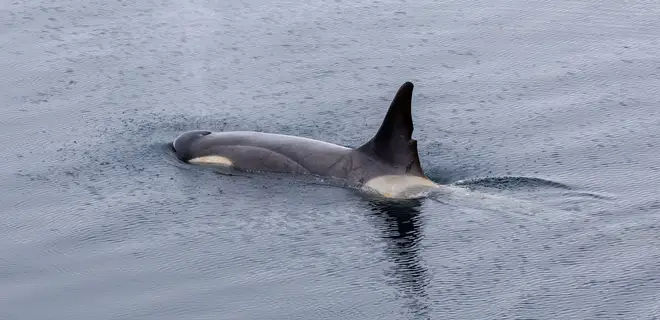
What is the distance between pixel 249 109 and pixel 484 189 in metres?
5.93

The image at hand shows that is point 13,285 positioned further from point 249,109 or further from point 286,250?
point 249,109

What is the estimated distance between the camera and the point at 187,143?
72.9 feet

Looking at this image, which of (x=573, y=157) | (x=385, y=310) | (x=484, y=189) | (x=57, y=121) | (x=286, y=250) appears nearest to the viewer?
(x=385, y=310)

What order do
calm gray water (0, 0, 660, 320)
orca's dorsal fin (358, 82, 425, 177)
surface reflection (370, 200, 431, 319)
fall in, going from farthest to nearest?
1. orca's dorsal fin (358, 82, 425, 177)
2. calm gray water (0, 0, 660, 320)
3. surface reflection (370, 200, 431, 319)

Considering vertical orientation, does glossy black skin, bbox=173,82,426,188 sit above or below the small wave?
above

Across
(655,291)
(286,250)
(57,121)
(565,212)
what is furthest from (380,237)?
(57,121)

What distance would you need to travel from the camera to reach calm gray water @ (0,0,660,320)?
58.1 ft

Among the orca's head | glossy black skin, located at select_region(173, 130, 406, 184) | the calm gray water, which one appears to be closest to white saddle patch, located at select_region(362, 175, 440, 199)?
glossy black skin, located at select_region(173, 130, 406, 184)

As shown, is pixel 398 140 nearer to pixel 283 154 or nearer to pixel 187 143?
pixel 283 154

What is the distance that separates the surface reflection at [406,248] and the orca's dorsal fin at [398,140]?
2.04 ft

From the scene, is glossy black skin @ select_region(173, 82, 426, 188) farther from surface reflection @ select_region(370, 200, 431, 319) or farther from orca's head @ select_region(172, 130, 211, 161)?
surface reflection @ select_region(370, 200, 431, 319)

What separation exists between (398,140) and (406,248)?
6.85 feet

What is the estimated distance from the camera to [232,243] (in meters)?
19.1

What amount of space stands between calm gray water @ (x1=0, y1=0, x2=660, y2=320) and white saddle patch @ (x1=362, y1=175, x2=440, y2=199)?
262 millimetres
